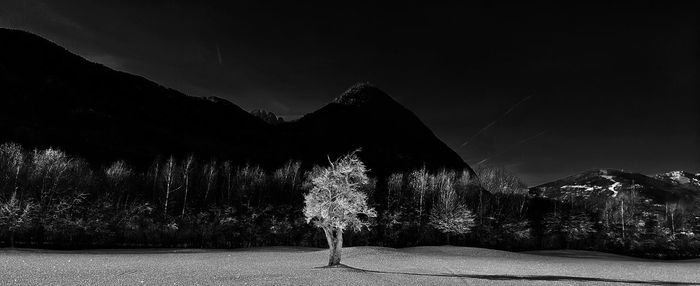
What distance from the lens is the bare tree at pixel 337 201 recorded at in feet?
A: 136

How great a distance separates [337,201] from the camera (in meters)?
41.3

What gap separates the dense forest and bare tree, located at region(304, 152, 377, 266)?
4598cm

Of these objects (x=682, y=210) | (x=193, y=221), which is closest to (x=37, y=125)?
(x=193, y=221)

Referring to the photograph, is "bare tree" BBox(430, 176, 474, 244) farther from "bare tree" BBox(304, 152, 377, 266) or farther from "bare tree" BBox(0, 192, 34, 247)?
"bare tree" BBox(0, 192, 34, 247)

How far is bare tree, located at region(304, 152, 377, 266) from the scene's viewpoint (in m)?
41.4

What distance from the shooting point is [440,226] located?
94.8 metres

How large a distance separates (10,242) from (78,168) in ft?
128

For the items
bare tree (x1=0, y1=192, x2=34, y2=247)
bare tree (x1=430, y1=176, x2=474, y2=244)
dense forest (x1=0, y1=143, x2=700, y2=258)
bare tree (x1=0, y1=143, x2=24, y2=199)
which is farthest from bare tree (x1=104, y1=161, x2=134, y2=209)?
bare tree (x1=430, y1=176, x2=474, y2=244)

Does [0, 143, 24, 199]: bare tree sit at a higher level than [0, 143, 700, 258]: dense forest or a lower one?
higher

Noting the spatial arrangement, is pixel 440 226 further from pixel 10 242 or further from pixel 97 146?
pixel 97 146

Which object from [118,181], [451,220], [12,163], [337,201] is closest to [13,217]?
[12,163]

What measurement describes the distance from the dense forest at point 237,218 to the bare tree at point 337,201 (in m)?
46.0

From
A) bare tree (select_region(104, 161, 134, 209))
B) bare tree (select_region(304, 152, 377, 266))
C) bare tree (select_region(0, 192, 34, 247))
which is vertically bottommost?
bare tree (select_region(0, 192, 34, 247))

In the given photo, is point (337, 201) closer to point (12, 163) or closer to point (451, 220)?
point (451, 220)
